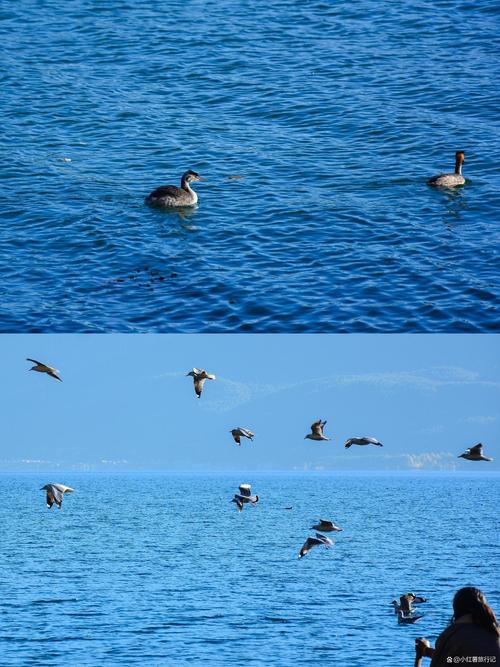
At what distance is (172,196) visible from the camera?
1844 centimetres

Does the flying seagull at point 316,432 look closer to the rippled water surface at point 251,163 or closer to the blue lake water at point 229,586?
the rippled water surface at point 251,163

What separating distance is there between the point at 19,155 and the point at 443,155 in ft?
26.9

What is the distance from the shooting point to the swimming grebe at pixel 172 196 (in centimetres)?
1845

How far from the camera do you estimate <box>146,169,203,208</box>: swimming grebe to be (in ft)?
60.5

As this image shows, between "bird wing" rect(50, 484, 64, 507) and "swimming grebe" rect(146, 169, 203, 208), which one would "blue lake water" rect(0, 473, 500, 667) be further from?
"swimming grebe" rect(146, 169, 203, 208)

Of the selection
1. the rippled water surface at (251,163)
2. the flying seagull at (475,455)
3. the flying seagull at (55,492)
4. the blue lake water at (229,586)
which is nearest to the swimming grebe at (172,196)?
the rippled water surface at (251,163)

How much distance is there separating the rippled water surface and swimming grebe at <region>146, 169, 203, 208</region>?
272 mm

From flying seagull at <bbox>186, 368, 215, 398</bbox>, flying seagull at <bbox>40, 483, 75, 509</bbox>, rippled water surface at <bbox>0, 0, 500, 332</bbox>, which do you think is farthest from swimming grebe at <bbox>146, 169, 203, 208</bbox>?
flying seagull at <bbox>40, 483, 75, 509</bbox>

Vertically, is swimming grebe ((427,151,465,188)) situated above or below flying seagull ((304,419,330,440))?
above

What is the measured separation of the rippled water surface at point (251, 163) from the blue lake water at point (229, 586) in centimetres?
1000

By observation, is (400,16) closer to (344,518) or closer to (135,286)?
(135,286)

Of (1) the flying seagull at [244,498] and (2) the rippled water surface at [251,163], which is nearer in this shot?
(2) the rippled water surface at [251,163]

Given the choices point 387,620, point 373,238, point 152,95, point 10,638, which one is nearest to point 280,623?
point 387,620

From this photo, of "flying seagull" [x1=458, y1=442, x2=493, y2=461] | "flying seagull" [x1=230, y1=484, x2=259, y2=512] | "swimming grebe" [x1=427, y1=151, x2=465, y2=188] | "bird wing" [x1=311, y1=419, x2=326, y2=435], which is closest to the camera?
"flying seagull" [x1=458, y1=442, x2=493, y2=461]
